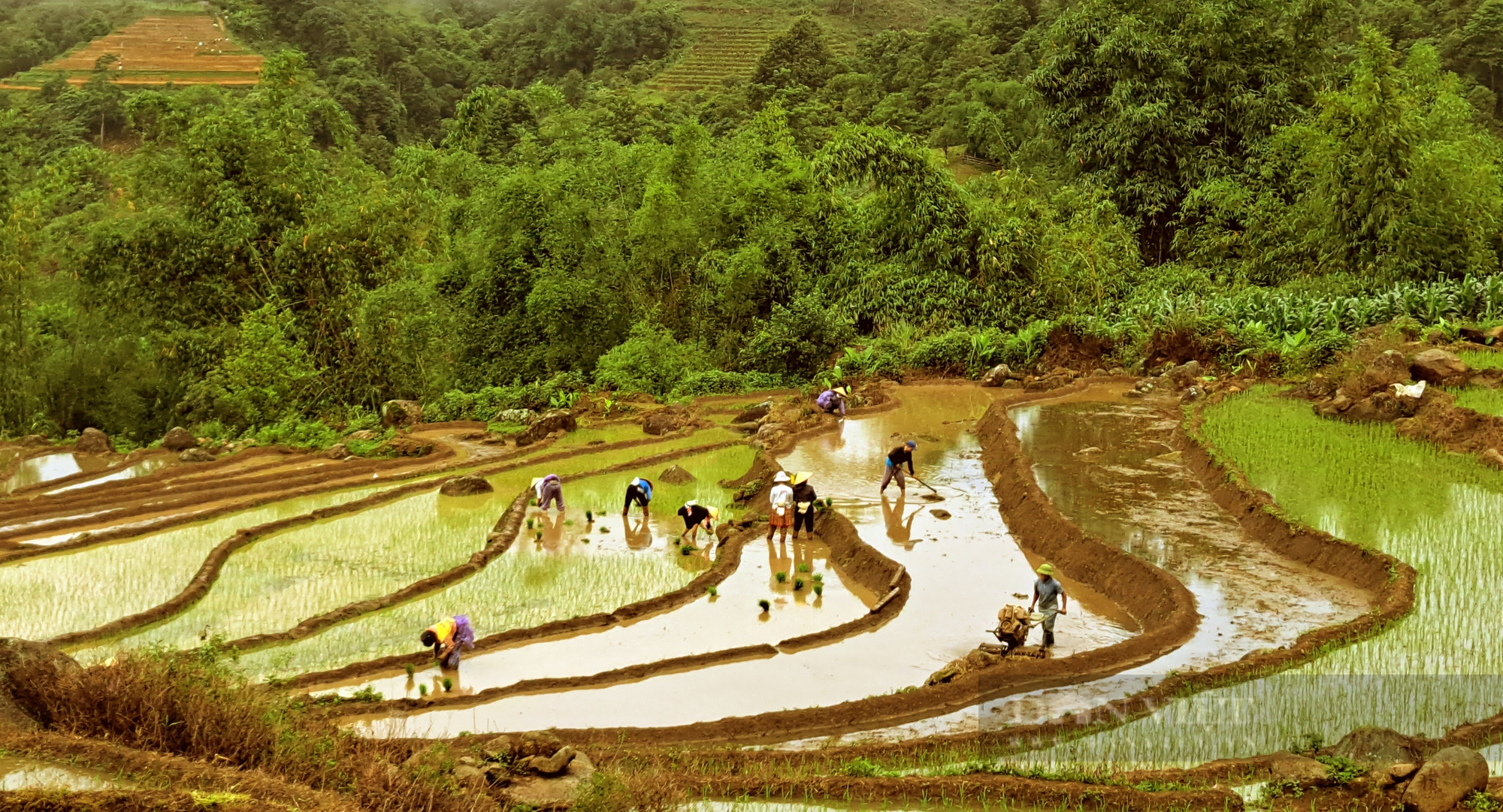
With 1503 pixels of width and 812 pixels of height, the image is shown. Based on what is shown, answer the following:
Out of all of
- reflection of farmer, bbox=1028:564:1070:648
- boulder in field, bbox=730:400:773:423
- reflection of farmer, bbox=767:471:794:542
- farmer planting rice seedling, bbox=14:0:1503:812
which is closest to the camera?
farmer planting rice seedling, bbox=14:0:1503:812

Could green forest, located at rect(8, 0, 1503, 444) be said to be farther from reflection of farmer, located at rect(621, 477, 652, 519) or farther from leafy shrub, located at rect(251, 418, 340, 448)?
reflection of farmer, located at rect(621, 477, 652, 519)

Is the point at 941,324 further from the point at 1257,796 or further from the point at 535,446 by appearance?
the point at 1257,796

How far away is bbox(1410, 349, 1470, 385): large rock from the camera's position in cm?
1923

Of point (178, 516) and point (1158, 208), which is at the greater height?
point (1158, 208)

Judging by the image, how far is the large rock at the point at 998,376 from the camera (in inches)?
988

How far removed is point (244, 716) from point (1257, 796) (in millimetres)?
6790

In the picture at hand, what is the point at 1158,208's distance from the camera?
34.3 metres

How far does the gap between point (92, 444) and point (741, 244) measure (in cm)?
1496

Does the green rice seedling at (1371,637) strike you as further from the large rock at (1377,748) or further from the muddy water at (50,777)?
the muddy water at (50,777)

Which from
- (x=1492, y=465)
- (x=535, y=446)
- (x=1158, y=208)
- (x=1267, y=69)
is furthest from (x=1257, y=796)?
(x=1267, y=69)

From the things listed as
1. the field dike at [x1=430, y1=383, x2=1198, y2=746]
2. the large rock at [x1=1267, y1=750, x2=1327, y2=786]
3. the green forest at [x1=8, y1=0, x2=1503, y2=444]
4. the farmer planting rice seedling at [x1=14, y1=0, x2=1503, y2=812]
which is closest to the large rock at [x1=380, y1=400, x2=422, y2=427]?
the farmer planting rice seedling at [x1=14, y1=0, x2=1503, y2=812]

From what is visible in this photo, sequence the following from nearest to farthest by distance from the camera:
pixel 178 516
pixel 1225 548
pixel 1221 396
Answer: pixel 1225 548 → pixel 178 516 → pixel 1221 396

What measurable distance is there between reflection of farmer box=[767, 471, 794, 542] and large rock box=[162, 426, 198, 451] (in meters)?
13.2

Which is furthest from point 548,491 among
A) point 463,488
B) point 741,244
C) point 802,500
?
point 741,244
